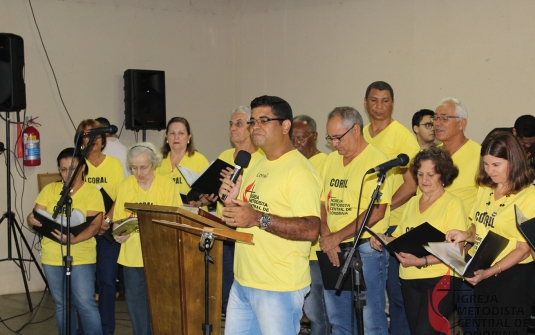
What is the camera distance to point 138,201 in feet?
15.0

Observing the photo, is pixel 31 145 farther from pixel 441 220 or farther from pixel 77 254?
pixel 441 220

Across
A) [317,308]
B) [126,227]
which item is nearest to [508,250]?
[317,308]

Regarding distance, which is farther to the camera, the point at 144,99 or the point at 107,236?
the point at 144,99

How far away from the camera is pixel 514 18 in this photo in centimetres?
623

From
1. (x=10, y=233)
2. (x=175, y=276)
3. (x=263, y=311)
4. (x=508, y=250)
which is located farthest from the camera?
(x=10, y=233)

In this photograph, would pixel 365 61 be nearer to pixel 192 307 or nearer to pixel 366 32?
pixel 366 32

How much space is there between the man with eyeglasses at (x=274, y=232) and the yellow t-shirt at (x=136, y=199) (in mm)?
1338

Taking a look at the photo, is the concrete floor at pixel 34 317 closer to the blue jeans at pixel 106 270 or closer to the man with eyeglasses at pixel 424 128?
the blue jeans at pixel 106 270

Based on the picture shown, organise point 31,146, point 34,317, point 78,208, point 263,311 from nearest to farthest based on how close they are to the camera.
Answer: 1. point 263,311
2. point 78,208
3. point 34,317
4. point 31,146

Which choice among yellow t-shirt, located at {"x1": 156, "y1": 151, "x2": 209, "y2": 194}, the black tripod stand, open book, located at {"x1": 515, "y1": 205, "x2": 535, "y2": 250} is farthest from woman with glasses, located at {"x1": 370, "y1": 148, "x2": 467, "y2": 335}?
the black tripod stand

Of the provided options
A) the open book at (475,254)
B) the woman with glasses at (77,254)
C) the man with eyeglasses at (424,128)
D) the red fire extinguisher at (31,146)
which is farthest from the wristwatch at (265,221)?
the red fire extinguisher at (31,146)

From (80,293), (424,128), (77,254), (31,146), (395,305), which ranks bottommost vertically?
(395,305)

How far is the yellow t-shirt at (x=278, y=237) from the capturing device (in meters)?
3.14

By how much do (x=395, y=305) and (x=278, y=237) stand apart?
178 cm
